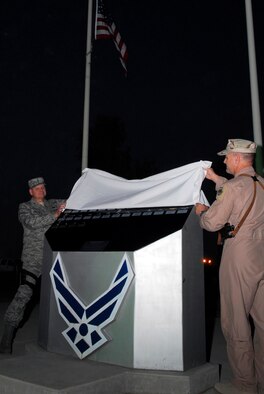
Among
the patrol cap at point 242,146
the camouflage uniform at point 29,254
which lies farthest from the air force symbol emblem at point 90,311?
the patrol cap at point 242,146

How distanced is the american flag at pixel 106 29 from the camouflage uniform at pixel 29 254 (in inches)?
249

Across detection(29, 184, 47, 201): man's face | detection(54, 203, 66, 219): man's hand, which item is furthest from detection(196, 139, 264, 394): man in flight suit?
detection(29, 184, 47, 201): man's face

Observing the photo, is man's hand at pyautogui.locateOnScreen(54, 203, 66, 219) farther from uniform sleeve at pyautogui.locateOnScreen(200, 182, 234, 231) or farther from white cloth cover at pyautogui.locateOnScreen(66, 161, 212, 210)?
uniform sleeve at pyautogui.locateOnScreen(200, 182, 234, 231)

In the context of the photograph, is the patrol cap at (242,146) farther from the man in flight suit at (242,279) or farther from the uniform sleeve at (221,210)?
the uniform sleeve at (221,210)

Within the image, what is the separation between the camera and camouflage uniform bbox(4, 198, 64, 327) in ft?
12.8

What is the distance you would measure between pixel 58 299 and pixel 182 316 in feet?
3.84

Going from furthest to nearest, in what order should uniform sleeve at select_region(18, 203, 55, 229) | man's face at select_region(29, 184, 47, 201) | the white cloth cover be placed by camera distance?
man's face at select_region(29, 184, 47, 201) → uniform sleeve at select_region(18, 203, 55, 229) → the white cloth cover

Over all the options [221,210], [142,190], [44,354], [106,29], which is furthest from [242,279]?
[106,29]

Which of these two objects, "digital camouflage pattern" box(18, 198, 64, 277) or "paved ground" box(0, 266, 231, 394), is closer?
"paved ground" box(0, 266, 231, 394)

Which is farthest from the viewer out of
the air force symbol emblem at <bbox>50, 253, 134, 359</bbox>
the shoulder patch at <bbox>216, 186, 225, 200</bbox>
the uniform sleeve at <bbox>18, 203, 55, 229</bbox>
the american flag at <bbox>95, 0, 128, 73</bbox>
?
the american flag at <bbox>95, 0, 128, 73</bbox>

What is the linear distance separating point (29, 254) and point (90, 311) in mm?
1180

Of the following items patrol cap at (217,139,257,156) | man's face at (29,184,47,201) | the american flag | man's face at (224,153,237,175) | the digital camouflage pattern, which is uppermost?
the american flag

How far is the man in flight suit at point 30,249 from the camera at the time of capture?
3.88m

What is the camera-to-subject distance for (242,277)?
113 inches
